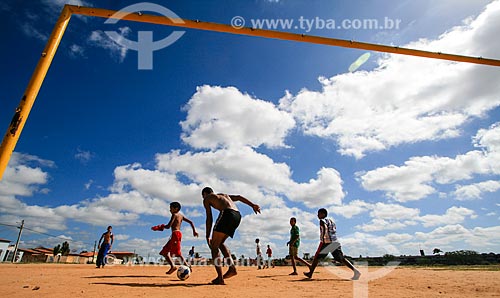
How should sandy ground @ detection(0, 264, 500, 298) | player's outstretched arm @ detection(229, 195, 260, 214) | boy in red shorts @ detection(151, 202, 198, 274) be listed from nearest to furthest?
sandy ground @ detection(0, 264, 500, 298) < player's outstretched arm @ detection(229, 195, 260, 214) < boy in red shorts @ detection(151, 202, 198, 274)

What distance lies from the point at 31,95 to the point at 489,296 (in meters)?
7.96

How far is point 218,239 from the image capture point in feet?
18.5

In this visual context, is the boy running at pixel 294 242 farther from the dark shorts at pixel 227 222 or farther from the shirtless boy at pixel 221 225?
the dark shorts at pixel 227 222

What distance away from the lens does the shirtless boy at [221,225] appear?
5.62 meters

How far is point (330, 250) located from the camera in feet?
24.4

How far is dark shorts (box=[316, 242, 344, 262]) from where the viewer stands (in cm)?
733

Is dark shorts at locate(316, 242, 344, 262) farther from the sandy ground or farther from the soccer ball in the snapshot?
the soccer ball

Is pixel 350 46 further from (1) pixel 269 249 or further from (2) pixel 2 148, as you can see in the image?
(1) pixel 269 249

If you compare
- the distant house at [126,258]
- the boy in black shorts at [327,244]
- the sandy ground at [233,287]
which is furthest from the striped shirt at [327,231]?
the distant house at [126,258]

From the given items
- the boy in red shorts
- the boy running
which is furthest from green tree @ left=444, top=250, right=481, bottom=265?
the boy in red shorts

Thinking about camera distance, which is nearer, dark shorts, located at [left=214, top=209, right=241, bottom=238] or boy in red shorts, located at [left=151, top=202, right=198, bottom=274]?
dark shorts, located at [left=214, top=209, right=241, bottom=238]

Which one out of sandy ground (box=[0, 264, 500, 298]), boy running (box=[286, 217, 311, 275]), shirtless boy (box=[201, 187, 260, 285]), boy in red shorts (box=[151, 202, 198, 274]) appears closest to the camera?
sandy ground (box=[0, 264, 500, 298])

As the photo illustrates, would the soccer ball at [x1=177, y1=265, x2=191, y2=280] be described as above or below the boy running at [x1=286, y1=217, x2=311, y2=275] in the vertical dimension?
below

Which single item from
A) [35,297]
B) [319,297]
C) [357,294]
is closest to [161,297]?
[35,297]
